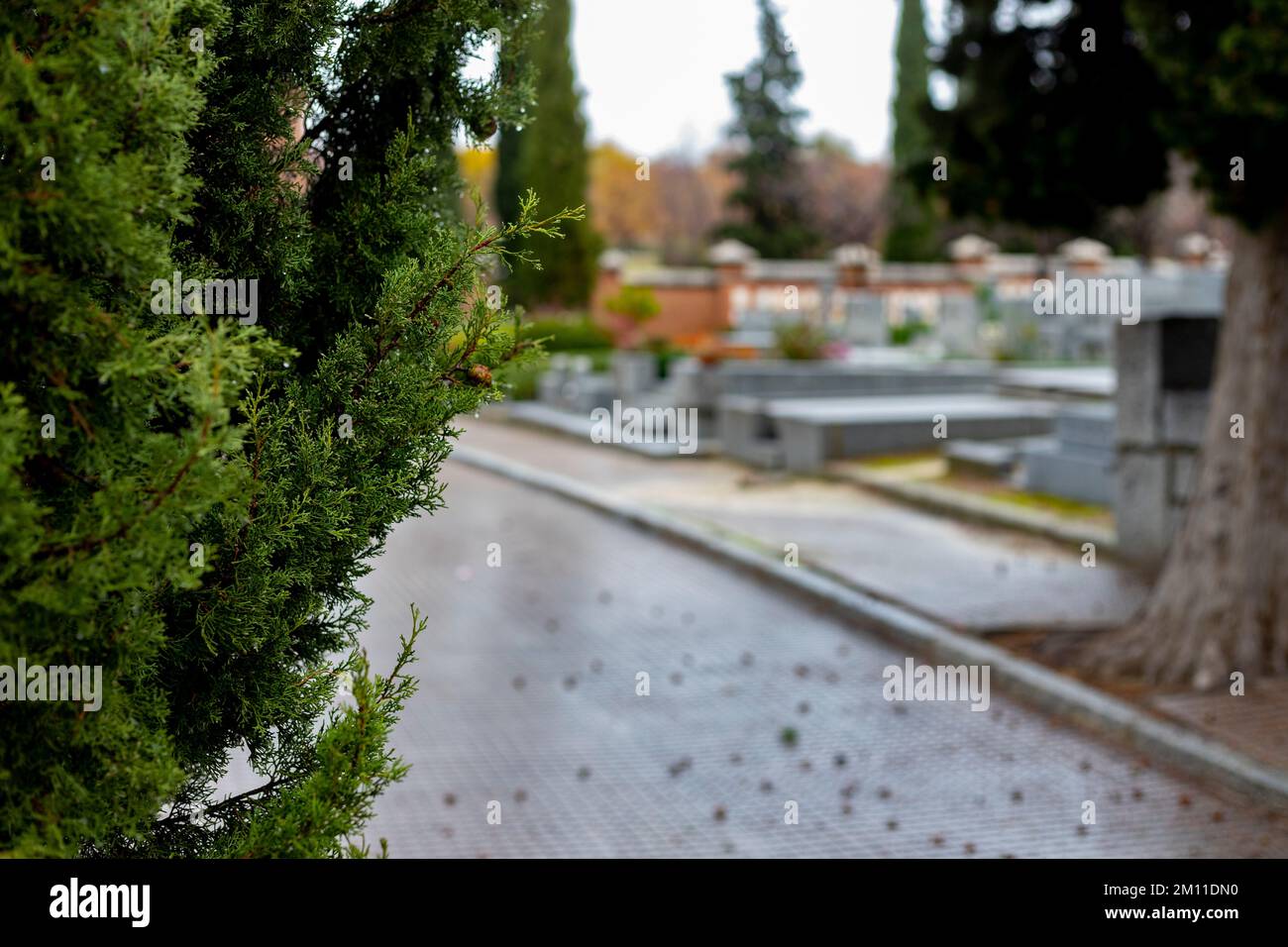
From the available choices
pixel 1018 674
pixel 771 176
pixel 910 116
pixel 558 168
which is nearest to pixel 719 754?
pixel 1018 674

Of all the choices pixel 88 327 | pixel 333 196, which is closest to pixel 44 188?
pixel 88 327

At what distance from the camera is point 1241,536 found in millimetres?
7719

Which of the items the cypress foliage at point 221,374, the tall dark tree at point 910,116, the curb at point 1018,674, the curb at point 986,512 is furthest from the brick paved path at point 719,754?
the tall dark tree at point 910,116

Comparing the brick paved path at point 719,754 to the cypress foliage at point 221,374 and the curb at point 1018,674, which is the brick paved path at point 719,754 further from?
the cypress foliage at point 221,374

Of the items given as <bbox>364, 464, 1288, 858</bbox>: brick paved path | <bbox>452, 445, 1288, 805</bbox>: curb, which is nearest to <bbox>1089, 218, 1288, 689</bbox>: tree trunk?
Result: <bbox>452, 445, 1288, 805</bbox>: curb

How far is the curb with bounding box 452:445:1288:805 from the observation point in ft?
21.0

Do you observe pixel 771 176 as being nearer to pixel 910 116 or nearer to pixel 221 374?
pixel 910 116

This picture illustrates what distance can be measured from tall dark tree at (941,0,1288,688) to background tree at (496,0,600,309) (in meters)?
24.3

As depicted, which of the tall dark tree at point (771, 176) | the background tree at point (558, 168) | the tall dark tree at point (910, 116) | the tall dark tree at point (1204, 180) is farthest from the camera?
the tall dark tree at point (771, 176)

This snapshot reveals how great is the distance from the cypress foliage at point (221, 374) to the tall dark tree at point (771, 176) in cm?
4387

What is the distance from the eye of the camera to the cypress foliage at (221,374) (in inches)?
72.4

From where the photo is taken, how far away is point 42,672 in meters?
1.93

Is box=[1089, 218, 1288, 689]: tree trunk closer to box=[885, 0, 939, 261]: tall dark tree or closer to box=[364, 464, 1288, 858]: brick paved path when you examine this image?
box=[364, 464, 1288, 858]: brick paved path

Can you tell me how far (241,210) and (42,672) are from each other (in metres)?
0.90
